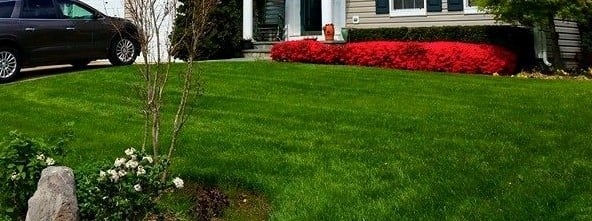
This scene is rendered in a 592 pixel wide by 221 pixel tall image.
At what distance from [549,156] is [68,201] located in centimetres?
425

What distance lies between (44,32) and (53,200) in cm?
936

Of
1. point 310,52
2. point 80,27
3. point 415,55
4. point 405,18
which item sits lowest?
point 415,55

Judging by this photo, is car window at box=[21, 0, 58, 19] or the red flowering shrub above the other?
car window at box=[21, 0, 58, 19]

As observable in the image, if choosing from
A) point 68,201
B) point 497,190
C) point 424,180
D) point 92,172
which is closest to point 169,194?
point 92,172

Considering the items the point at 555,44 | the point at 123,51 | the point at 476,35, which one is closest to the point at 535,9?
the point at 555,44

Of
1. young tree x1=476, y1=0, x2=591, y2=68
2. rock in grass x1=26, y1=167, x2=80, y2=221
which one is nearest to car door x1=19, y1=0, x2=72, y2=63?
young tree x1=476, y1=0, x2=591, y2=68

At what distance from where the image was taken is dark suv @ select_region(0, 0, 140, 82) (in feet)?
40.7

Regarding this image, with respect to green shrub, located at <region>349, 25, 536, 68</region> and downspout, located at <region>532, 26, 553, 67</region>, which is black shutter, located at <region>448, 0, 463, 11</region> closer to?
green shrub, located at <region>349, 25, 536, 68</region>

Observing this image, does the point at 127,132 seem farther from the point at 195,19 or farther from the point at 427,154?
the point at 427,154

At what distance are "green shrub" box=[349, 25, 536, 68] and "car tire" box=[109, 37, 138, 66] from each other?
5696mm

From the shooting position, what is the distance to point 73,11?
13.6 m

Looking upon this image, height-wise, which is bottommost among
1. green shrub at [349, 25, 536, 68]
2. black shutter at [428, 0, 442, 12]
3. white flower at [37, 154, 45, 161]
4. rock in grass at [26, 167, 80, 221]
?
rock in grass at [26, 167, 80, 221]

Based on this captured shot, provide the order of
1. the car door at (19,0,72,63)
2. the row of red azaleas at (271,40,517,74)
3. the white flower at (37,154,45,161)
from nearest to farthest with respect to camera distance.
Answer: the white flower at (37,154,45,161) < the car door at (19,0,72,63) < the row of red azaleas at (271,40,517,74)

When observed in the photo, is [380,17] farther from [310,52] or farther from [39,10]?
[39,10]
